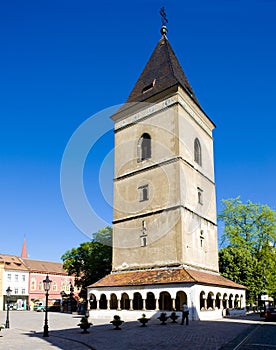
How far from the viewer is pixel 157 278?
28.8 meters

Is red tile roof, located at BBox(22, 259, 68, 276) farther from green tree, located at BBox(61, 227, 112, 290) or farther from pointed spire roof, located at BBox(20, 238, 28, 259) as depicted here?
pointed spire roof, located at BBox(20, 238, 28, 259)

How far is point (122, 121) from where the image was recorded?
39562 mm

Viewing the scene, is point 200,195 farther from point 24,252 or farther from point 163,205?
point 24,252

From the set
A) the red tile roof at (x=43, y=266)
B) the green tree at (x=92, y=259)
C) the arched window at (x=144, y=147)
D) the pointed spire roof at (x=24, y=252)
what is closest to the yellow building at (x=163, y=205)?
the arched window at (x=144, y=147)

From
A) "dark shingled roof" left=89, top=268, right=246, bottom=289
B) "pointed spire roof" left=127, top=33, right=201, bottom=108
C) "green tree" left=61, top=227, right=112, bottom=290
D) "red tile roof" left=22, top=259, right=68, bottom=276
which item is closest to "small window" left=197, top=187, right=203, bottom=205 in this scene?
"dark shingled roof" left=89, top=268, right=246, bottom=289

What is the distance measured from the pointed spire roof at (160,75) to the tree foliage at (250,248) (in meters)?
16.5

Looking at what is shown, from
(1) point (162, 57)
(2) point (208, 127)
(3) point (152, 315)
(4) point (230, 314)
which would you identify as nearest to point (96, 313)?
(3) point (152, 315)

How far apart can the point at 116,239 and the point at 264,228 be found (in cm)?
1979

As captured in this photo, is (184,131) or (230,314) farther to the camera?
(184,131)

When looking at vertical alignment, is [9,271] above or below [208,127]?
below

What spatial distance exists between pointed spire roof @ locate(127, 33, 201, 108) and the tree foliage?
54.3 feet

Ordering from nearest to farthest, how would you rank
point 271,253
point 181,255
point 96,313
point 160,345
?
point 160,345 < point 181,255 < point 96,313 < point 271,253

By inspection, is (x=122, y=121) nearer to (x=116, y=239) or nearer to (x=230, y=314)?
(x=116, y=239)

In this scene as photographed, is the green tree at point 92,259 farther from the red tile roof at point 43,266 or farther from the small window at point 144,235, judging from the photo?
the red tile roof at point 43,266
